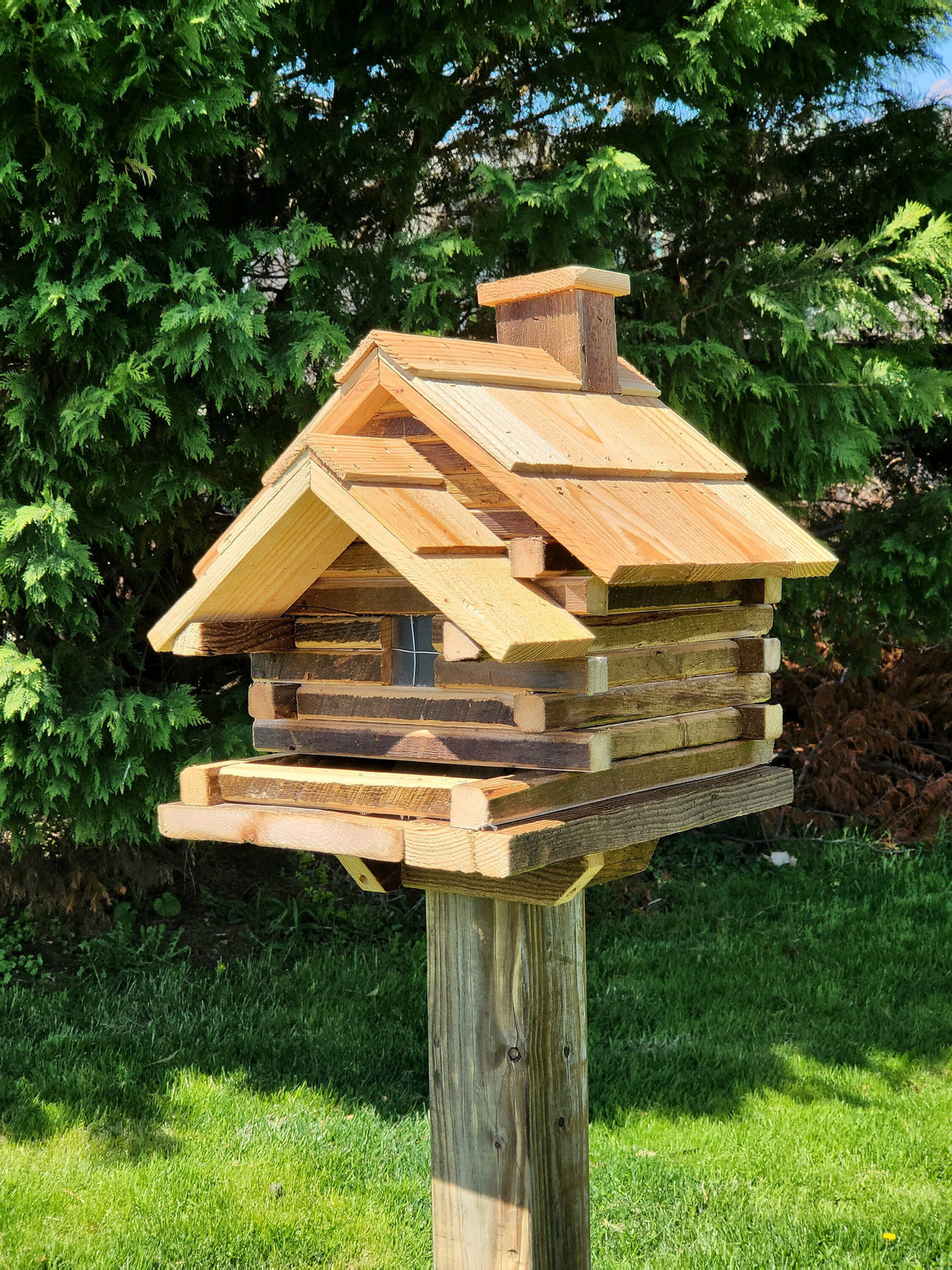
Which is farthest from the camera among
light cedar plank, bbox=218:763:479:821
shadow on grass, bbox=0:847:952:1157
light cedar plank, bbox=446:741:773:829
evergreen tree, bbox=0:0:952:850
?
shadow on grass, bbox=0:847:952:1157

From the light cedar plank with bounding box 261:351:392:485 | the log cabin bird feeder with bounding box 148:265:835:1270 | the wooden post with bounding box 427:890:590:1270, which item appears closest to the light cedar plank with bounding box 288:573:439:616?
the log cabin bird feeder with bounding box 148:265:835:1270

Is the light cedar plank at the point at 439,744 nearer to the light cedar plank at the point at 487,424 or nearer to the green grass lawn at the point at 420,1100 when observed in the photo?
the light cedar plank at the point at 487,424

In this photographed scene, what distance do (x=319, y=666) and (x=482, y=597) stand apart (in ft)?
1.90

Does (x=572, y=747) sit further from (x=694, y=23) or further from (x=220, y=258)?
(x=694, y=23)

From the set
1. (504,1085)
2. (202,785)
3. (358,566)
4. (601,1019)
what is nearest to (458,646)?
(358,566)

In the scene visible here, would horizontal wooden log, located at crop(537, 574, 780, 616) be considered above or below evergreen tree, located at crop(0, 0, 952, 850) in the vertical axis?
below

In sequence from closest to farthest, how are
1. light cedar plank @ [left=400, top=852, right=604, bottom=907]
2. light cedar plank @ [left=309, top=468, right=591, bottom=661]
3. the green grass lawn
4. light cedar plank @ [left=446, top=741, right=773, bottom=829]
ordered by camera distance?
light cedar plank @ [left=309, top=468, right=591, bottom=661], light cedar plank @ [left=446, top=741, right=773, bottom=829], light cedar plank @ [left=400, top=852, right=604, bottom=907], the green grass lawn

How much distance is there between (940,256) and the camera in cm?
495

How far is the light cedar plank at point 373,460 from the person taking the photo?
1.96 meters

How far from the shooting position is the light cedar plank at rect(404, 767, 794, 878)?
1870 millimetres

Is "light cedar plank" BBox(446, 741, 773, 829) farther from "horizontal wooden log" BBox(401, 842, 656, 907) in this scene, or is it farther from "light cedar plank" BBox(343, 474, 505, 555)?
"light cedar plank" BBox(343, 474, 505, 555)

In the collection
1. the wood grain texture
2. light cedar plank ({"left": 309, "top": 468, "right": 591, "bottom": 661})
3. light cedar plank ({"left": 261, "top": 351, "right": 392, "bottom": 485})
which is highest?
light cedar plank ({"left": 261, "top": 351, "right": 392, "bottom": 485})

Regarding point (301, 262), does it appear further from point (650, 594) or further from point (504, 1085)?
point (504, 1085)

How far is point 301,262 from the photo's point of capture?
4402 millimetres
